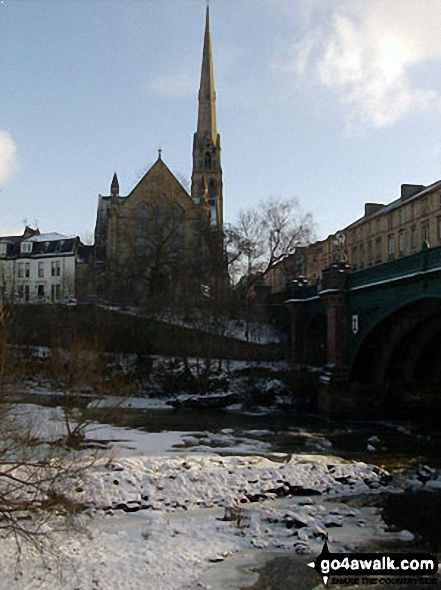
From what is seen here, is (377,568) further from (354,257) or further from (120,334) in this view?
(354,257)

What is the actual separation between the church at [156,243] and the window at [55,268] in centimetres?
481

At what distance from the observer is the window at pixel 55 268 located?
69.0m

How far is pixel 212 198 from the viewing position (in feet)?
279

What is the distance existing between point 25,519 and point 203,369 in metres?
30.9

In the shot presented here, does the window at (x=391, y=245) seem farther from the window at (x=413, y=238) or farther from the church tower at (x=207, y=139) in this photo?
the church tower at (x=207, y=139)

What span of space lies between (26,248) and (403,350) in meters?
51.9

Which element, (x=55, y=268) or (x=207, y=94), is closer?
(x=55, y=268)

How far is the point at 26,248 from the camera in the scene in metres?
71.3

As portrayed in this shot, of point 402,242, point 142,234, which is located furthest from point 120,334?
point 402,242

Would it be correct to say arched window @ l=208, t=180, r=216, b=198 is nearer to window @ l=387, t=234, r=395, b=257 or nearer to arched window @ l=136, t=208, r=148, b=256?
arched window @ l=136, t=208, r=148, b=256

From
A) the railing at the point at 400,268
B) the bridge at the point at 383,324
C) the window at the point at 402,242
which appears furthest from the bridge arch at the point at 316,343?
the window at the point at 402,242

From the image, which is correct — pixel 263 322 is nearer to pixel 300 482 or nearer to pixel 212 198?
pixel 300 482

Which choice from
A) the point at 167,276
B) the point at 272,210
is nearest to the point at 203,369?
the point at 167,276

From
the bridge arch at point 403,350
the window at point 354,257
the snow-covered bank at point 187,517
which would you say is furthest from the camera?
the window at point 354,257
